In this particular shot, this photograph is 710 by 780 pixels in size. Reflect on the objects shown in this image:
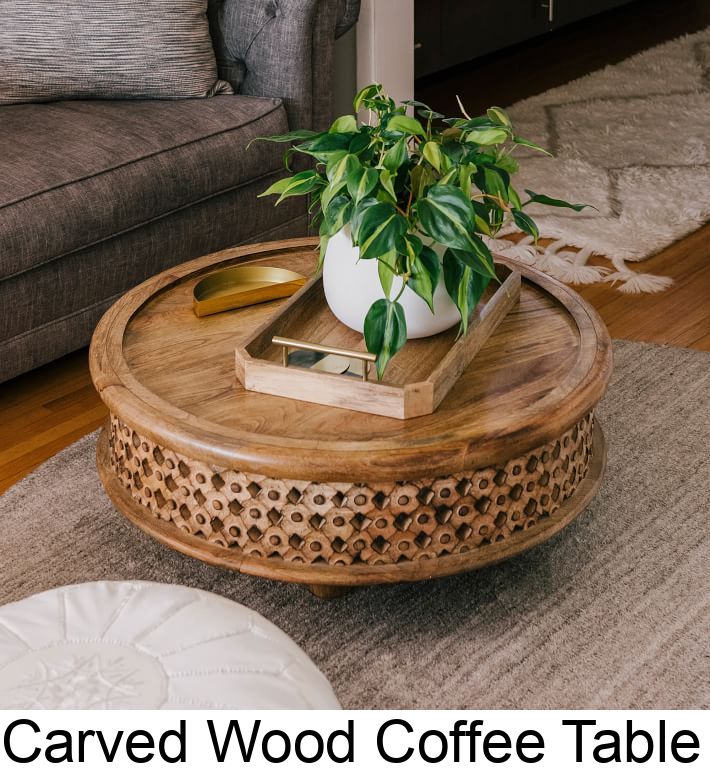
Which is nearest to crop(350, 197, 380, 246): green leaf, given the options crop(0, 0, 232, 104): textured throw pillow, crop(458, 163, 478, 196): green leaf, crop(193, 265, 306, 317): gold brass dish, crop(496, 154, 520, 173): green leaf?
crop(458, 163, 478, 196): green leaf

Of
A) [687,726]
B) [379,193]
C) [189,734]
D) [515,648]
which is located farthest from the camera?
[515,648]

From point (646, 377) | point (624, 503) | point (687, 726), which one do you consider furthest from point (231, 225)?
point (687, 726)

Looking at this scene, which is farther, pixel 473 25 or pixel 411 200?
pixel 473 25

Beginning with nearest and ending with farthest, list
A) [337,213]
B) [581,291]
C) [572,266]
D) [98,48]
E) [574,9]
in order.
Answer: [337,213]
[98,48]
[581,291]
[572,266]
[574,9]

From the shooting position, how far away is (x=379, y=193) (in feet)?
4.40

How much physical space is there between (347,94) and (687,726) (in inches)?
94.5

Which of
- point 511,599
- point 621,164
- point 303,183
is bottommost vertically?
point 511,599

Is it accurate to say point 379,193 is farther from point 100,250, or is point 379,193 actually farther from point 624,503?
point 100,250

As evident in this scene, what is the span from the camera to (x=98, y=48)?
7.91ft

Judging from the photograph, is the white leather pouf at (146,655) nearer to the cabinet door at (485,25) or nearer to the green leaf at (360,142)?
the green leaf at (360,142)

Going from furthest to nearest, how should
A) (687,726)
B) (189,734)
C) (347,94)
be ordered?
(347,94) → (687,726) → (189,734)

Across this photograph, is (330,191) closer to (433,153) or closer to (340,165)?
(340,165)

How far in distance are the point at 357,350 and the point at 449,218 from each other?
26 centimetres

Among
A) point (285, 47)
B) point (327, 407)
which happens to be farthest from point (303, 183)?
point (285, 47)
